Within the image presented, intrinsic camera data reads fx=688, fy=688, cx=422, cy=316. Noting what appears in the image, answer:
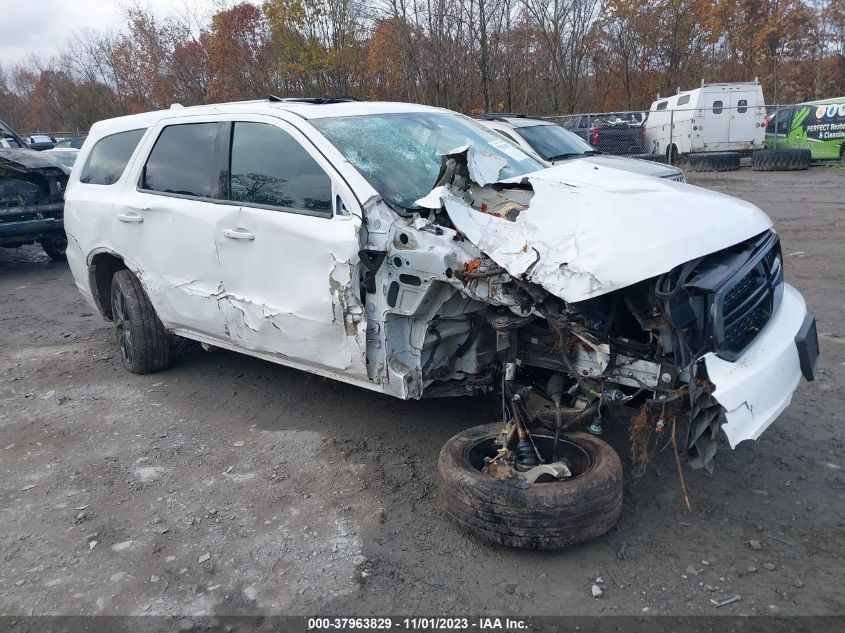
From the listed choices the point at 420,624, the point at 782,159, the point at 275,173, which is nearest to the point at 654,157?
the point at 782,159

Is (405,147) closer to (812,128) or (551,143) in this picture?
(551,143)

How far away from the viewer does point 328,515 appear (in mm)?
3387

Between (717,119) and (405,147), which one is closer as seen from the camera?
(405,147)

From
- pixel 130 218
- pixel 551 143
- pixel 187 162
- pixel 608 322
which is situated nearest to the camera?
pixel 608 322

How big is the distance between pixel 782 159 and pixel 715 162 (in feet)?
5.50

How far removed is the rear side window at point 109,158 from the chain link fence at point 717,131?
1564 cm

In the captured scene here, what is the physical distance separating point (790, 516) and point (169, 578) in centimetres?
279

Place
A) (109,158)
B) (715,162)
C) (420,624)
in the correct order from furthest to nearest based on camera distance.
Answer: (715,162) → (109,158) → (420,624)

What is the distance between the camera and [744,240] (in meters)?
3.23

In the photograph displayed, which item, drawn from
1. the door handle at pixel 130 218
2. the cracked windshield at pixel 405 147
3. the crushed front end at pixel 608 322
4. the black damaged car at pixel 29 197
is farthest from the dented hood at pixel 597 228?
the black damaged car at pixel 29 197

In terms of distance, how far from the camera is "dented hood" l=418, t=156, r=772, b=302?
2.79 meters

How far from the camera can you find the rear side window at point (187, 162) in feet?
14.4

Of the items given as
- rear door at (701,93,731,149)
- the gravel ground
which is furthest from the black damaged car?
rear door at (701,93,731,149)

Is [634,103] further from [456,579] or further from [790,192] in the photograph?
[456,579]
